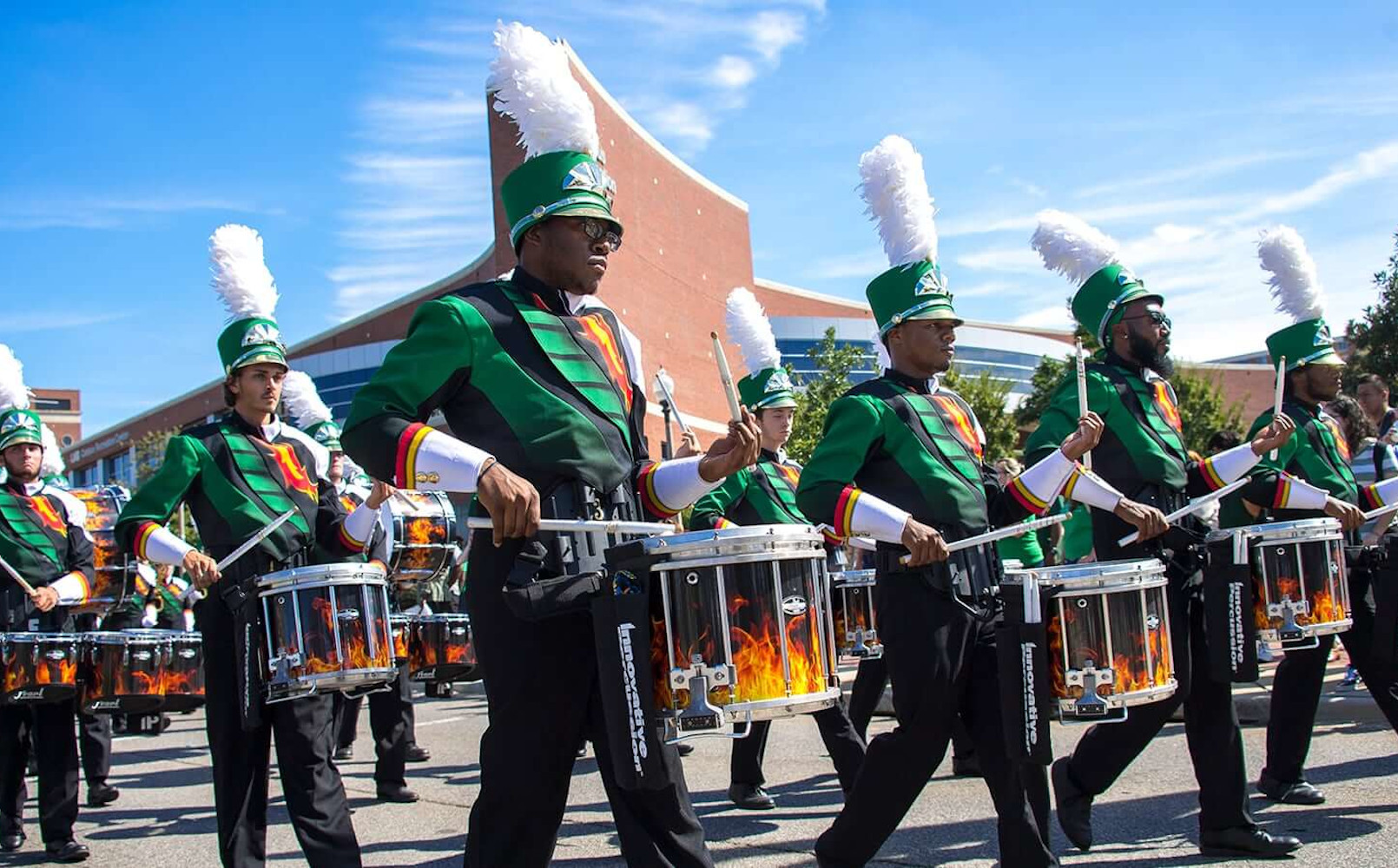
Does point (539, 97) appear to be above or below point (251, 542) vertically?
above

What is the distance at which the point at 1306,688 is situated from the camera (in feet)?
22.3

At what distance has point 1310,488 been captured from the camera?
6.99 meters

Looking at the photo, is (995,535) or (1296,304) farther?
(1296,304)

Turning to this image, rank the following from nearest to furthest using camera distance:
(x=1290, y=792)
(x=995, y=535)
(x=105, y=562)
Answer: (x=995, y=535)
(x=1290, y=792)
(x=105, y=562)

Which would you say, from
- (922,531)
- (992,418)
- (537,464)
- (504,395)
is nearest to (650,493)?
(537,464)

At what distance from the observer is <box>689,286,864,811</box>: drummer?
272 inches

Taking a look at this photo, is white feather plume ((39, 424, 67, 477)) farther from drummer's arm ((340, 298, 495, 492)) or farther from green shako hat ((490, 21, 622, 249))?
drummer's arm ((340, 298, 495, 492))

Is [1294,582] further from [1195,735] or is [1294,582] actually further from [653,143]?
[653,143]

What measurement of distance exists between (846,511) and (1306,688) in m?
3.17

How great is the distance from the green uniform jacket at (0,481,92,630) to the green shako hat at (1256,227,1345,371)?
276 inches

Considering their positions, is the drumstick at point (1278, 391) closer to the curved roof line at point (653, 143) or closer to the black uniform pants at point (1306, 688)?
the black uniform pants at point (1306, 688)

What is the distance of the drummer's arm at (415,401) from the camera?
137 inches

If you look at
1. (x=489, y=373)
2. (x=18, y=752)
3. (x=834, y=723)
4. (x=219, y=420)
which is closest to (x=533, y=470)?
(x=489, y=373)

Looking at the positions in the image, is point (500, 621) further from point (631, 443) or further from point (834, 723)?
point (834, 723)
